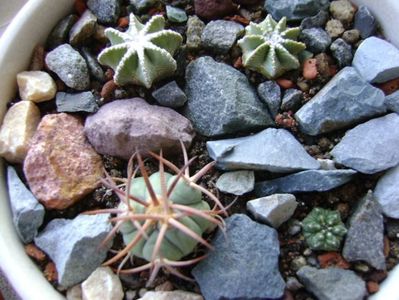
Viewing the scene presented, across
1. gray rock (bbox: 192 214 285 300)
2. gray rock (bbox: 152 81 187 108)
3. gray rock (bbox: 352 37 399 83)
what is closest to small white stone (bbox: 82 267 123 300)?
gray rock (bbox: 192 214 285 300)

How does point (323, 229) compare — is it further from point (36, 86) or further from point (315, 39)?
point (36, 86)

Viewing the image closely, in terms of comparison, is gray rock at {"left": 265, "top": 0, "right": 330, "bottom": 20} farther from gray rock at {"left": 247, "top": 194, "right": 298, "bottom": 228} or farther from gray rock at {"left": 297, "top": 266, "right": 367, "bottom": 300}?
gray rock at {"left": 297, "top": 266, "right": 367, "bottom": 300}

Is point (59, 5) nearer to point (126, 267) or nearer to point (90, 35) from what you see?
point (90, 35)

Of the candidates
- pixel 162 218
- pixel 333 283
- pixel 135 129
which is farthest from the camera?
pixel 135 129

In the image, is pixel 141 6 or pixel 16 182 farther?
pixel 141 6

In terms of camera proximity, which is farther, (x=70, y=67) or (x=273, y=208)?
(x=70, y=67)

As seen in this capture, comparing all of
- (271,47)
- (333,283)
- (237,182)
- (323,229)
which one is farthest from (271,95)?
(333,283)

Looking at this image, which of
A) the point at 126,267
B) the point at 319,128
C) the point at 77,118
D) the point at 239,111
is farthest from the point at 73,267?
the point at 319,128
